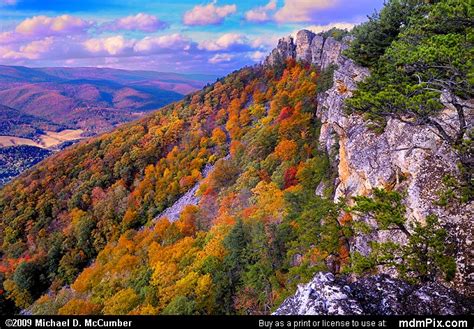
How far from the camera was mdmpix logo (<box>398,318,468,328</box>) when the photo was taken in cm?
1000

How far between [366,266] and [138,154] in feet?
281

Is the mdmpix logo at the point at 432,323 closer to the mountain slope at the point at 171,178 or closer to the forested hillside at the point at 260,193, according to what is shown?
the forested hillside at the point at 260,193

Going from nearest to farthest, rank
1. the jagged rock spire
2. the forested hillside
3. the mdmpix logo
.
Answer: the mdmpix logo, the forested hillside, the jagged rock spire

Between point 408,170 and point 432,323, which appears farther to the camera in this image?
point 408,170

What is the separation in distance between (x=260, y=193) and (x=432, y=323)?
4244 centimetres

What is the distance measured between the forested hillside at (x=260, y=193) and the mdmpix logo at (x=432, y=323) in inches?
81.9

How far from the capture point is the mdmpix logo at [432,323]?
9997 millimetres

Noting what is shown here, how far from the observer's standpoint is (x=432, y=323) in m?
10.2

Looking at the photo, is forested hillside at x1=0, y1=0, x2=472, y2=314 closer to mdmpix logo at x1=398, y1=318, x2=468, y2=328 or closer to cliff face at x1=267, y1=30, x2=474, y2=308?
cliff face at x1=267, y1=30, x2=474, y2=308

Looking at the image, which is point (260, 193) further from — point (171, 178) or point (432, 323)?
point (432, 323)

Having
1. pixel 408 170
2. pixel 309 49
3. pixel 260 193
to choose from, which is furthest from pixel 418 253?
pixel 309 49

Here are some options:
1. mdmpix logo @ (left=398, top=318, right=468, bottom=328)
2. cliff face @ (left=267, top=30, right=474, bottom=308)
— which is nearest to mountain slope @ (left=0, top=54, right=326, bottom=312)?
cliff face @ (left=267, top=30, right=474, bottom=308)

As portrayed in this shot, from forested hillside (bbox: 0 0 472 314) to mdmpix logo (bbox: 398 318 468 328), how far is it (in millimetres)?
2081

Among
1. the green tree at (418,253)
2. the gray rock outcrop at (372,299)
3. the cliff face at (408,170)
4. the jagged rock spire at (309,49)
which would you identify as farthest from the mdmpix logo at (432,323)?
the jagged rock spire at (309,49)
